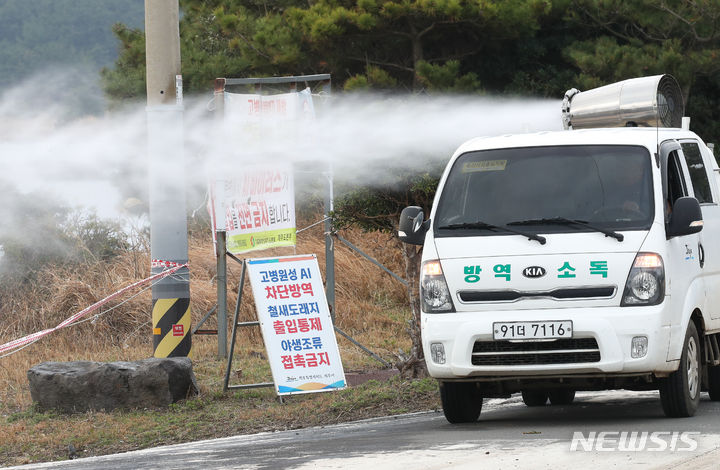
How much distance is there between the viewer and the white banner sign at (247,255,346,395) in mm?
11047

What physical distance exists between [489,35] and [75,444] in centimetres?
1498

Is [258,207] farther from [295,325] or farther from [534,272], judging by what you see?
[534,272]

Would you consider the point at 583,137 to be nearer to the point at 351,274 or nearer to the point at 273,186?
the point at 273,186

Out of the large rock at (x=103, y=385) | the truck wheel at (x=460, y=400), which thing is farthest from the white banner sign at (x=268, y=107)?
the truck wheel at (x=460, y=400)

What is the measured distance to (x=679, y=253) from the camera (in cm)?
889

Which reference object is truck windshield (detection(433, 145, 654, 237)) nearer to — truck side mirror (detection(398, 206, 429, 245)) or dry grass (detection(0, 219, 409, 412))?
truck side mirror (detection(398, 206, 429, 245))

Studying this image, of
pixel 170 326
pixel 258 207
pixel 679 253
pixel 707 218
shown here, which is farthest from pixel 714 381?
pixel 170 326

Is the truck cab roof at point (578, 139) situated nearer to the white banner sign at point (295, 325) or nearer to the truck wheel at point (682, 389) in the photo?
the truck wheel at point (682, 389)

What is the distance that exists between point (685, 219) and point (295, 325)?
12.9 feet

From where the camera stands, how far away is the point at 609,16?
22031 mm

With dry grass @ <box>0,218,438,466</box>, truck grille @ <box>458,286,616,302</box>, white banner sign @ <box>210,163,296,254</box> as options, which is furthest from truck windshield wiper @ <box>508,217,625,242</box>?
white banner sign @ <box>210,163,296,254</box>

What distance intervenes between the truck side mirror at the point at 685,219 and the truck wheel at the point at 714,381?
2.02 metres

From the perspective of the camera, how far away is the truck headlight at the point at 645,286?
845 centimetres

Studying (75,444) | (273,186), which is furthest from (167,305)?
(75,444)
